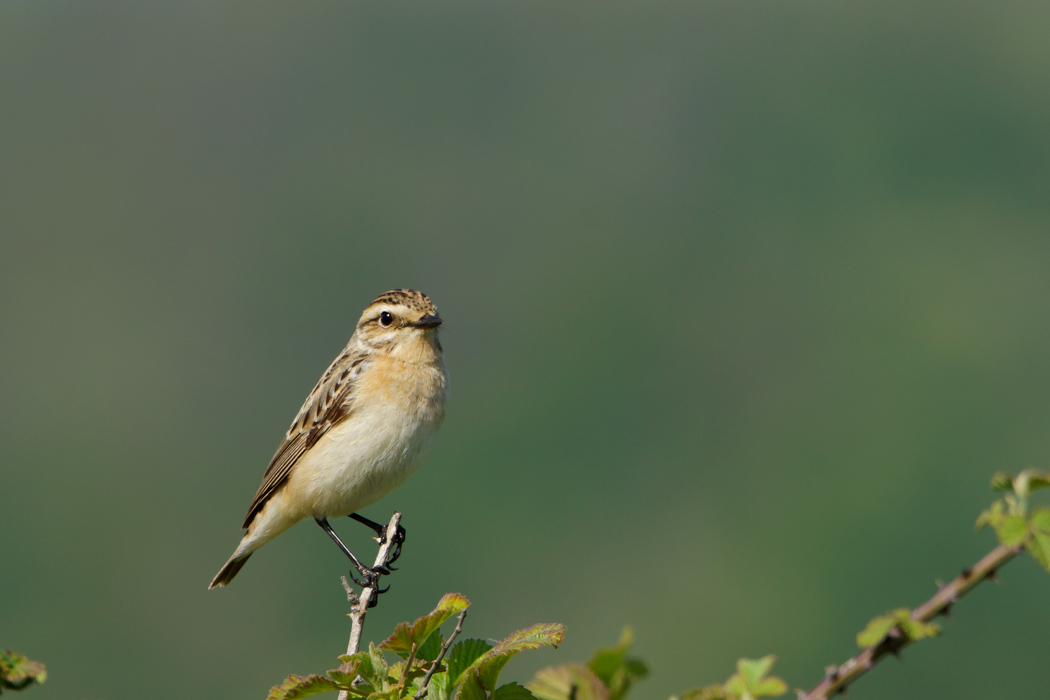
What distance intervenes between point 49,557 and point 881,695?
12041cm

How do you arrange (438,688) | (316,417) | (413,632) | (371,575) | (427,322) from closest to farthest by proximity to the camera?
1. (413,632)
2. (438,688)
3. (371,575)
4. (427,322)
5. (316,417)

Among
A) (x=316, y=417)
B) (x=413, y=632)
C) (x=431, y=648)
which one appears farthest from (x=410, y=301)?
(x=413, y=632)

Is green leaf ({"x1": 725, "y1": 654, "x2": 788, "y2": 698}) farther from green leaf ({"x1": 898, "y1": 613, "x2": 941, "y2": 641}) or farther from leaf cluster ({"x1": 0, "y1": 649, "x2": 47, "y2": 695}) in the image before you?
leaf cluster ({"x1": 0, "y1": 649, "x2": 47, "y2": 695})

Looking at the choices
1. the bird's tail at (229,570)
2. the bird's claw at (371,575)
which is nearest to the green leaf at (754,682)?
the bird's claw at (371,575)

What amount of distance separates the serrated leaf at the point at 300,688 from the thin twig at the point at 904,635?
54.1 inches

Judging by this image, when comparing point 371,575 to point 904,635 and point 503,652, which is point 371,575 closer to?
point 503,652

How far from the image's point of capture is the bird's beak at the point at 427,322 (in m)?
7.86

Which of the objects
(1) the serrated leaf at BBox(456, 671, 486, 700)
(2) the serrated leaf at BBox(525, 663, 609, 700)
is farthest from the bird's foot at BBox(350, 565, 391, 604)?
(2) the serrated leaf at BBox(525, 663, 609, 700)

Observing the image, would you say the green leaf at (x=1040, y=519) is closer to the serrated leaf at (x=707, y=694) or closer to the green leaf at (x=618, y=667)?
the serrated leaf at (x=707, y=694)

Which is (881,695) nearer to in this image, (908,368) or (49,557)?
(908,368)

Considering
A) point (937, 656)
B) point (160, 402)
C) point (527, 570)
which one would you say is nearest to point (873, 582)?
point (937, 656)

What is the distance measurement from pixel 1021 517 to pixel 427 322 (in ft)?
21.3

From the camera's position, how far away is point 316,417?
27.6 feet

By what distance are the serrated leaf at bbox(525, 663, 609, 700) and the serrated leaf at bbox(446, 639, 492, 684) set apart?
1.20m
